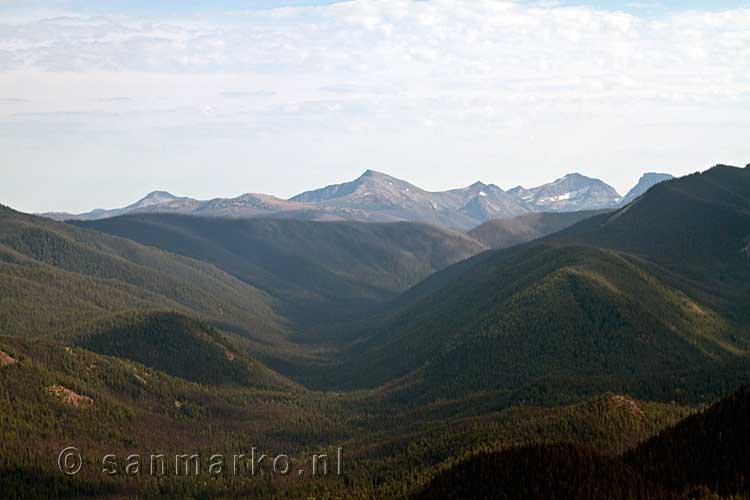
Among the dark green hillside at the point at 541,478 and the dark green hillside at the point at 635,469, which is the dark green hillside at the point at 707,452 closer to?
the dark green hillside at the point at 635,469

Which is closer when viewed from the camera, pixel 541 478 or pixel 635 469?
pixel 541 478

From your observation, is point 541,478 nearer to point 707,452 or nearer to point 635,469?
point 635,469

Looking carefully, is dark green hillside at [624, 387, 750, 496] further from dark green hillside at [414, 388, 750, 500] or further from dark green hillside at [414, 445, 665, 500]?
dark green hillside at [414, 445, 665, 500]

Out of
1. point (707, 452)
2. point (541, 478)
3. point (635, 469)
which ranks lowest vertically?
point (635, 469)

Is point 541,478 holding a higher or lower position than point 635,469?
higher

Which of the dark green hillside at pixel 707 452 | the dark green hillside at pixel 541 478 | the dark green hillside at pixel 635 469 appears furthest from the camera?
the dark green hillside at pixel 707 452

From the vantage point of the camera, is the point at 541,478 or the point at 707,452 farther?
the point at 707,452

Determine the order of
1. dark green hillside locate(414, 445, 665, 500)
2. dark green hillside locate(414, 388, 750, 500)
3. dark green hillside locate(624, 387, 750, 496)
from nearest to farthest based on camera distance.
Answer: dark green hillside locate(414, 388, 750, 500), dark green hillside locate(414, 445, 665, 500), dark green hillside locate(624, 387, 750, 496)

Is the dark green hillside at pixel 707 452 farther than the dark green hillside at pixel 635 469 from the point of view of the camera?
Yes

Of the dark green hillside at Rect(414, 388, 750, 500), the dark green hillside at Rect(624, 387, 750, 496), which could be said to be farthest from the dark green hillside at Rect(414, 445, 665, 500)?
the dark green hillside at Rect(624, 387, 750, 496)

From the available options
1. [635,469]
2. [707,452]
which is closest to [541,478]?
[635,469]

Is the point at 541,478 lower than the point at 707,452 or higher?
lower

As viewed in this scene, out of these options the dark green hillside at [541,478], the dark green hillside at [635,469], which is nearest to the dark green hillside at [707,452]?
the dark green hillside at [635,469]
